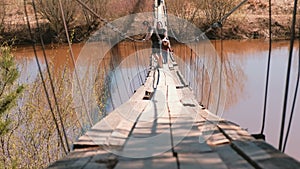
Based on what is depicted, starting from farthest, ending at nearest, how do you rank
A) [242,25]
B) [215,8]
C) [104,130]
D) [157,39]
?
1. [242,25]
2. [215,8]
3. [157,39]
4. [104,130]

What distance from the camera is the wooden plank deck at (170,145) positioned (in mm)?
1010

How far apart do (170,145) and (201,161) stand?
206 mm

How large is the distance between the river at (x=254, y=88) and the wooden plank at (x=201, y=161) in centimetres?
241

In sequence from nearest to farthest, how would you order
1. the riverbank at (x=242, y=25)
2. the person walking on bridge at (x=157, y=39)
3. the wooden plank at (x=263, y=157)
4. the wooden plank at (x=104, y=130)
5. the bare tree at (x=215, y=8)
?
the wooden plank at (x=263, y=157) < the wooden plank at (x=104, y=130) < the person walking on bridge at (x=157, y=39) < the bare tree at (x=215, y=8) < the riverbank at (x=242, y=25)

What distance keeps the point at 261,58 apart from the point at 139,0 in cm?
383

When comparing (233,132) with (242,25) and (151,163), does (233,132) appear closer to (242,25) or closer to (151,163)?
(151,163)

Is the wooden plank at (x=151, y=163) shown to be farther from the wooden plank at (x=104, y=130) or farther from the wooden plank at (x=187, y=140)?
the wooden plank at (x=104, y=130)

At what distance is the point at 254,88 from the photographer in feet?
22.5

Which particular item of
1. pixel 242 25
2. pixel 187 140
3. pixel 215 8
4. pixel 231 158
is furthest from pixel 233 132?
pixel 242 25

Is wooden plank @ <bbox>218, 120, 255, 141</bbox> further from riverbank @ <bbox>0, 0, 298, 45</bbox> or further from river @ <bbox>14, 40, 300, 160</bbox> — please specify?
riverbank @ <bbox>0, 0, 298, 45</bbox>

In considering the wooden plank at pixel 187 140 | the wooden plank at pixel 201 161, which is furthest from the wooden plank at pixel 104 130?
the wooden plank at pixel 201 161

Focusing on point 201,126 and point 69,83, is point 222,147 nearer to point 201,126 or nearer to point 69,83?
point 201,126

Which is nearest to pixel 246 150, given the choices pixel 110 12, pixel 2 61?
pixel 2 61

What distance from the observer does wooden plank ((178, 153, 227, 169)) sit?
985 millimetres
